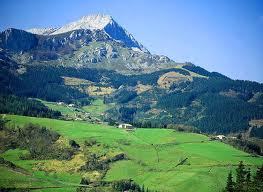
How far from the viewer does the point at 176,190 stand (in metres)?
178

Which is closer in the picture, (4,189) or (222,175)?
(4,189)

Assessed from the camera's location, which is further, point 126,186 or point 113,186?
point 113,186

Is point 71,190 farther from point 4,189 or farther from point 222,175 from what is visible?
point 222,175

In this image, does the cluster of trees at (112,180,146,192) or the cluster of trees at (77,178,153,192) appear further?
the cluster of trees at (112,180,146,192)

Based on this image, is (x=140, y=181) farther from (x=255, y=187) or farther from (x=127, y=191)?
(x=255, y=187)

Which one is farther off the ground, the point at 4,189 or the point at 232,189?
the point at 232,189

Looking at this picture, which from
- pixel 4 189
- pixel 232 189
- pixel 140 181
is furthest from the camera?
pixel 140 181

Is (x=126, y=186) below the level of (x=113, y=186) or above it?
above

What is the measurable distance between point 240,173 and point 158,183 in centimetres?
4857

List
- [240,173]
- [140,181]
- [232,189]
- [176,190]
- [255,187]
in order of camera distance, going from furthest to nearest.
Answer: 1. [140,181]
2. [176,190]
3. [240,173]
4. [232,189]
5. [255,187]

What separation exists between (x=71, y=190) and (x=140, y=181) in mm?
31450

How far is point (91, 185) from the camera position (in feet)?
614

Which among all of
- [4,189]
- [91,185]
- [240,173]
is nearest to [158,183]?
[91,185]

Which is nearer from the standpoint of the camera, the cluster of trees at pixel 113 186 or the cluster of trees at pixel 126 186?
the cluster of trees at pixel 113 186
